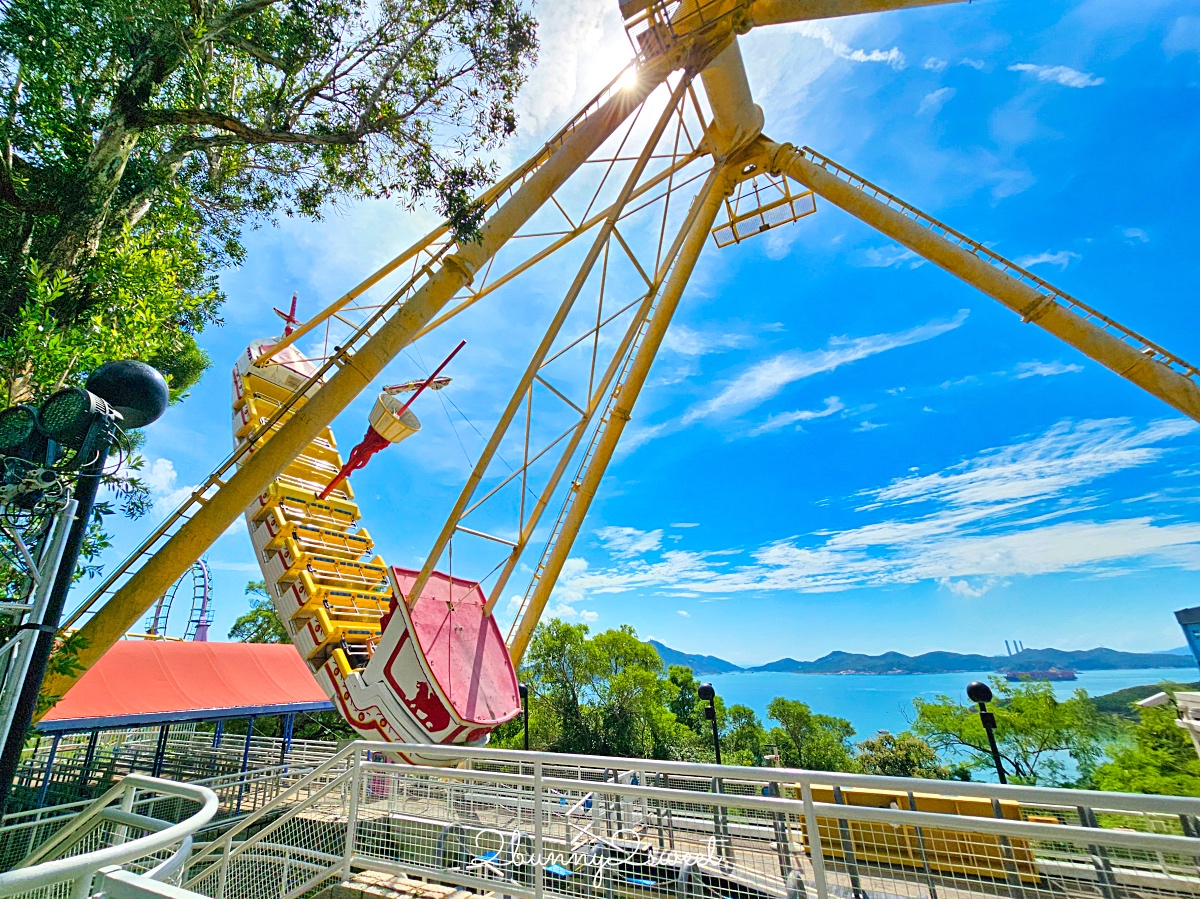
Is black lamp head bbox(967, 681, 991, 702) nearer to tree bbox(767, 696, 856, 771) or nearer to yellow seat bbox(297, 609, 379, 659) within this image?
yellow seat bbox(297, 609, 379, 659)

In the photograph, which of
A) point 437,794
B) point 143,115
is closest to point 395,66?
point 143,115

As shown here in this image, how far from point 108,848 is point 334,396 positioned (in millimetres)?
5336

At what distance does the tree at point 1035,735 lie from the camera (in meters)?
32.2

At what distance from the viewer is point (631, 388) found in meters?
11.3

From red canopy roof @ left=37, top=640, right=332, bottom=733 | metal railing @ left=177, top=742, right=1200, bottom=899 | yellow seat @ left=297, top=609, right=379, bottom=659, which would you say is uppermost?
yellow seat @ left=297, top=609, right=379, bottom=659

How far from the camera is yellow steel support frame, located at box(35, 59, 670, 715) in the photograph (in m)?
5.59

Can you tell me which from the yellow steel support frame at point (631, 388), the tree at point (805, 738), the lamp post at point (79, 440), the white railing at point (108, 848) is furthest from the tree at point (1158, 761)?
the lamp post at point (79, 440)

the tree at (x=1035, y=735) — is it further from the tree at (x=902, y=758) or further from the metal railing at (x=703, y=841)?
the metal railing at (x=703, y=841)

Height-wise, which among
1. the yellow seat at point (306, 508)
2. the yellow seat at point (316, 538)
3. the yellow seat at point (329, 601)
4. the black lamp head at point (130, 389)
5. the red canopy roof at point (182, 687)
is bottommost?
the red canopy roof at point (182, 687)

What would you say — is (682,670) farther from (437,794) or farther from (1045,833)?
(1045,833)

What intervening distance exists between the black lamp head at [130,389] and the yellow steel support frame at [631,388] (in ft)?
24.3

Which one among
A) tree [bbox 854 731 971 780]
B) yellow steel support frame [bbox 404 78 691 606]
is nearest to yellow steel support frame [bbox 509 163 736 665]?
yellow steel support frame [bbox 404 78 691 606]

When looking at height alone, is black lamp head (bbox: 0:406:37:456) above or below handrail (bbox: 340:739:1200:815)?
above

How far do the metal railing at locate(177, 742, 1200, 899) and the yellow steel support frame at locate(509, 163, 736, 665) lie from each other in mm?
3886
